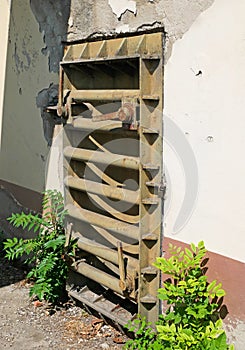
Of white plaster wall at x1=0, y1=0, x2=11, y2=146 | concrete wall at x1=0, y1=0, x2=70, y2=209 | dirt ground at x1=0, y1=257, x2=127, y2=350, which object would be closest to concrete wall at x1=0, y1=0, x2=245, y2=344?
concrete wall at x1=0, y1=0, x2=70, y2=209

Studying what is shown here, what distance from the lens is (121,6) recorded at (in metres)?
3.22

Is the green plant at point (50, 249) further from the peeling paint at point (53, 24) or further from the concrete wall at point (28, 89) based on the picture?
the peeling paint at point (53, 24)

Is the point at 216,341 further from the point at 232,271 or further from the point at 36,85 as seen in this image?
the point at 36,85

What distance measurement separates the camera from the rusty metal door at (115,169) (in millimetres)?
3115

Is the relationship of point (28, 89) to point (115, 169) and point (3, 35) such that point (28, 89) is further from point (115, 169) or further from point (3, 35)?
point (115, 169)

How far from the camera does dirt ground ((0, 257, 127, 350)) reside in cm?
343

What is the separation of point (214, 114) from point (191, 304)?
108 centimetres

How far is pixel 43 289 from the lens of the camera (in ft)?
12.4

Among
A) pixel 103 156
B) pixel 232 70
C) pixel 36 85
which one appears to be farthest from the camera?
pixel 36 85

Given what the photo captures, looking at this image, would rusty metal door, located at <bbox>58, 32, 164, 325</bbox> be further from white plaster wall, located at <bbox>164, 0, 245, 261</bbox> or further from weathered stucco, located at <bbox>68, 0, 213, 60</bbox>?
white plaster wall, located at <bbox>164, 0, 245, 261</bbox>

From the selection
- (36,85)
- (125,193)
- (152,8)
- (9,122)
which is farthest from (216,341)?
(9,122)

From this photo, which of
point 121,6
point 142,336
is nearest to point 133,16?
point 121,6

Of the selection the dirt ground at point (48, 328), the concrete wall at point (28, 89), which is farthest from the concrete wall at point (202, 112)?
the dirt ground at point (48, 328)

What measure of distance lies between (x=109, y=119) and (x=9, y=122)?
68.9 inches
